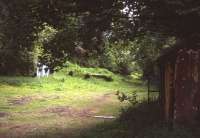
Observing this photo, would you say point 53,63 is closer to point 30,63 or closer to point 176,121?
point 176,121

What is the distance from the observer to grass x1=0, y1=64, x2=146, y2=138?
13.2 m

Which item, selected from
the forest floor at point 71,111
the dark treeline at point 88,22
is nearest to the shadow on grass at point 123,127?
the forest floor at point 71,111

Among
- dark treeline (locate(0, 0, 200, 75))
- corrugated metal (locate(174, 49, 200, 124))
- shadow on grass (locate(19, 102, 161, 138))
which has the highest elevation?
dark treeline (locate(0, 0, 200, 75))

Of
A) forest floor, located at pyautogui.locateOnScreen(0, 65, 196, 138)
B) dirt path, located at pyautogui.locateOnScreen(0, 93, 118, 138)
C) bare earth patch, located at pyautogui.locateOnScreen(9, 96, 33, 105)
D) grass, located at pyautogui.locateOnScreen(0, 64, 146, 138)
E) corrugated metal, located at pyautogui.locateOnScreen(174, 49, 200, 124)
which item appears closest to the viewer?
corrugated metal, located at pyautogui.locateOnScreen(174, 49, 200, 124)

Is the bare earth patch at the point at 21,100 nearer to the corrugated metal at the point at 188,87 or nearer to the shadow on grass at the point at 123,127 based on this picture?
the shadow on grass at the point at 123,127

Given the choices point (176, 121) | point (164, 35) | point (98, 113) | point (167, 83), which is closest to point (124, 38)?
point (164, 35)

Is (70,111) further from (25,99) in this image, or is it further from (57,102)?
(25,99)

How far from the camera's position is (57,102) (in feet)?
61.8

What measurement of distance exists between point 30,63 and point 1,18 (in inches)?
607

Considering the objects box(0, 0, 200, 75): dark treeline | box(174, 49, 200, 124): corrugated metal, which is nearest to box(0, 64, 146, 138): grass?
box(0, 0, 200, 75): dark treeline

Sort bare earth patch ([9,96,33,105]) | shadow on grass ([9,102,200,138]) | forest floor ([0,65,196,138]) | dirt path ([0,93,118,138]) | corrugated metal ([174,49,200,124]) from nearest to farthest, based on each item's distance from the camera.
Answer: shadow on grass ([9,102,200,138]) → corrugated metal ([174,49,200,124]) → forest floor ([0,65,196,138]) → dirt path ([0,93,118,138]) → bare earth patch ([9,96,33,105])

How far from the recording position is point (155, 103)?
547 inches

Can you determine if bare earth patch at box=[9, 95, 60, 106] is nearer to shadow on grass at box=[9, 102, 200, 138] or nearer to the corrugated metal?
shadow on grass at box=[9, 102, 200, 138]

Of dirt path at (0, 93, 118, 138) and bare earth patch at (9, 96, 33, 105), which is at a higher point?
bare earth patch at (9, 96, 33, 105)
